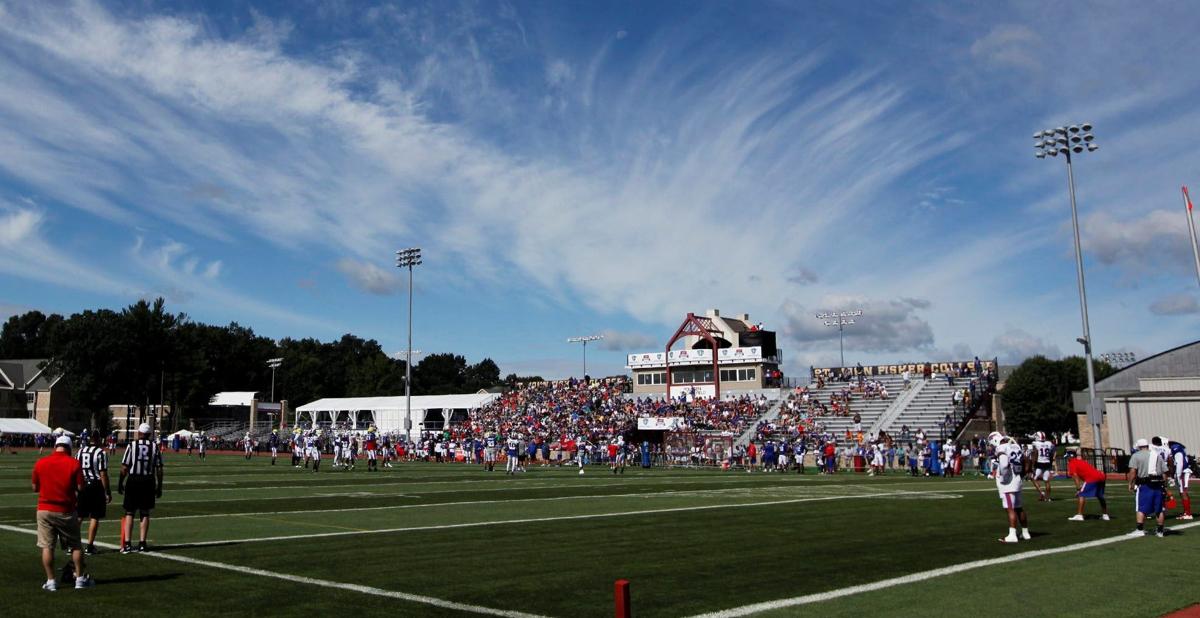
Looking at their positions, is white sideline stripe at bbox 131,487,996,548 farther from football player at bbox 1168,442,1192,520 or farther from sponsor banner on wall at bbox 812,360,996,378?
sponsor banner on wall at bbox 812,360,996,378

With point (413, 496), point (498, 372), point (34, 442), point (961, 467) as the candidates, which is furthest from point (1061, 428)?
point (498, 372)

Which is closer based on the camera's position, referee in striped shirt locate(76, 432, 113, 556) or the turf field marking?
referee in striped shirt locate(76, 432, 113, 556)

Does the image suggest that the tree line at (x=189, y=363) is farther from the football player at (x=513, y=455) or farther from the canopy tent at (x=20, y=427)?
the football player at (x=513, y=455)

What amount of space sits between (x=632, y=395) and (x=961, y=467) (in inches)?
1385

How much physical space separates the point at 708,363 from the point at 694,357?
46.6 inches

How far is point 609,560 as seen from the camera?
11.3 metres

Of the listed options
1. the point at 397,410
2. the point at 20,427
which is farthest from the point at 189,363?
the point at 397,410

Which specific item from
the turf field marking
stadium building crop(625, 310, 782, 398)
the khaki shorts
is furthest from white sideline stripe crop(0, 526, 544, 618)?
stadium building crop(625, 310, 782, 398)

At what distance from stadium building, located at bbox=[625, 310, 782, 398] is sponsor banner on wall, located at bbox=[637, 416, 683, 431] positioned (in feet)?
40.8

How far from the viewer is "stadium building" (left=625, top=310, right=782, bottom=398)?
69.4 metres

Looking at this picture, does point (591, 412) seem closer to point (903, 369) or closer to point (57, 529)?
point (903, 369)

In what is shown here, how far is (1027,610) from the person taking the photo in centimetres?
802

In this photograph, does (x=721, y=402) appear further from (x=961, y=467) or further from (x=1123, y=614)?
(x=1123, y=614)

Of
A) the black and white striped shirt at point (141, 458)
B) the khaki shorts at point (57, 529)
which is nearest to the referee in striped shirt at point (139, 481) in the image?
the black and white striped shirt at point (141, 458)
